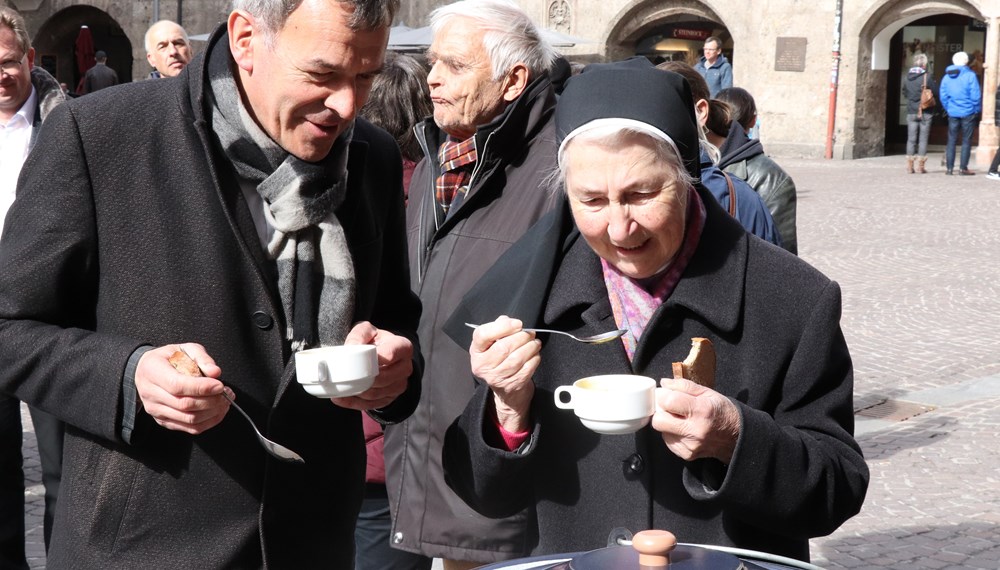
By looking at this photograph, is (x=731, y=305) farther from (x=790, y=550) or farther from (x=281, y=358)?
(x=281, y=358)

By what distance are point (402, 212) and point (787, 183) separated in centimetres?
321

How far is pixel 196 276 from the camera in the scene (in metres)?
2.28

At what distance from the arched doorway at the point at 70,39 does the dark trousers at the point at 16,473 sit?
90.1 feet

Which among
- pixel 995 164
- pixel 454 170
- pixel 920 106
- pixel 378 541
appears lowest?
pixel 995 164

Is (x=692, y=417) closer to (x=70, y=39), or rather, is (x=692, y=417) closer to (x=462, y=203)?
(x=462, y=203)

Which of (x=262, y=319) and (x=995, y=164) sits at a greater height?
(x=262, y=319)

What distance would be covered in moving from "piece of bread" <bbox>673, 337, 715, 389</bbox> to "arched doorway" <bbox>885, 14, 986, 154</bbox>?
2647 centimetres

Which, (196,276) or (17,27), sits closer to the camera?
(196,276)

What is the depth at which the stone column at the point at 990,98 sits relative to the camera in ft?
76.5

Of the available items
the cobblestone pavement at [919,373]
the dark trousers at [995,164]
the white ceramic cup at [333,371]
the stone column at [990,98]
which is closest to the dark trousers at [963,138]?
the dark trousers at [995,164]

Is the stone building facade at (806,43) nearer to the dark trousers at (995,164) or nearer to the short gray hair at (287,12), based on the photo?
the dark trousers at (995,164)

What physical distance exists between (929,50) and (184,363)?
90.2 feet

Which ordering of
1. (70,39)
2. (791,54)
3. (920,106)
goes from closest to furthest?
1. (920,106)
2. (791,54)
3. (70,39)

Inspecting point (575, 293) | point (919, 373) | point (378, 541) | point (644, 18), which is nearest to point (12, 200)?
point (378, 541)
